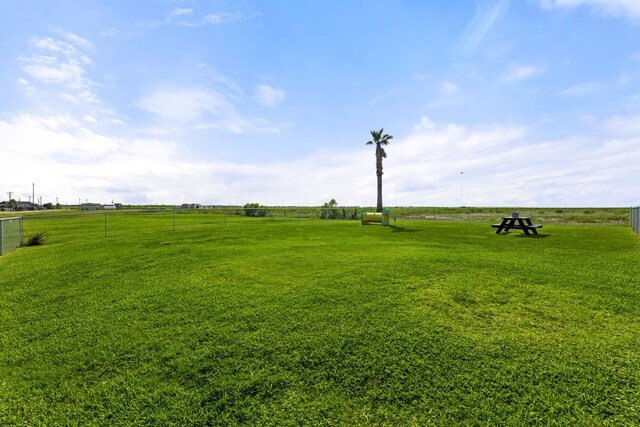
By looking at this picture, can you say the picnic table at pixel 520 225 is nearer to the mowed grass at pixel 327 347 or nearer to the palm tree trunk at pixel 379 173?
the mowed grass at pixel 327 347

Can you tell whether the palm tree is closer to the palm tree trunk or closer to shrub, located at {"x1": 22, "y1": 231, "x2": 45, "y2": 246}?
the palm tree trunk

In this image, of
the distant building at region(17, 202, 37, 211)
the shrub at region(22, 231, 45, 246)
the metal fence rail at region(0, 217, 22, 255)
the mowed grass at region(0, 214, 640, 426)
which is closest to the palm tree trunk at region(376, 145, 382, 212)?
the mowed grass at region(0, 214, 640, 426)

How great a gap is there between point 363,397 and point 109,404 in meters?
2.40

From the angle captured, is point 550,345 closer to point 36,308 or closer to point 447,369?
point 447,369

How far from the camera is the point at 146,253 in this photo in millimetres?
9125

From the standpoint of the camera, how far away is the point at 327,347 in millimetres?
3580

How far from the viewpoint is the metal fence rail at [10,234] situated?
10.7m

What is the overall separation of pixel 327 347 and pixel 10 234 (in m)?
14.1

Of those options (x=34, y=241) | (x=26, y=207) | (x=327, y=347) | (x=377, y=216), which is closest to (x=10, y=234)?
(x=34, y=241)

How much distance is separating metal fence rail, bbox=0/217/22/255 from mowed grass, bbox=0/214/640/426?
5.77 metres

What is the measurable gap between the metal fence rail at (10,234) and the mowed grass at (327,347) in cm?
577

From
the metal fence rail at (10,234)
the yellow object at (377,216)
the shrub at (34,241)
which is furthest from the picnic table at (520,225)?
the shrub at (34,241)

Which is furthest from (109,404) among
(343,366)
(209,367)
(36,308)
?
(36,308)

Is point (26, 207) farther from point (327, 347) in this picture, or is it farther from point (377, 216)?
point (327, 347)
